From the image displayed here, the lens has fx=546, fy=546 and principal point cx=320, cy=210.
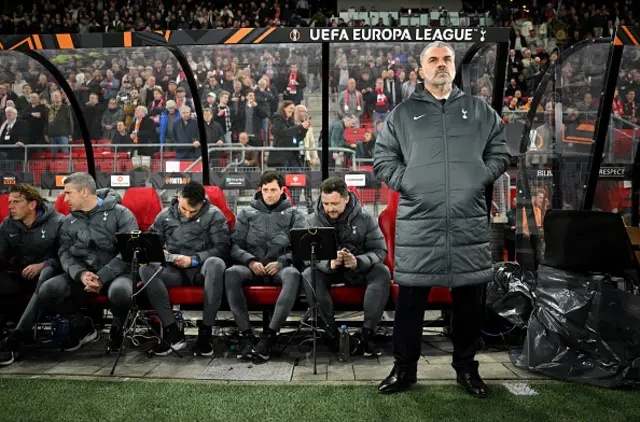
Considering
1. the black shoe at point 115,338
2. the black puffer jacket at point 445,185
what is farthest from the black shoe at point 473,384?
the black shoe at point 115,338

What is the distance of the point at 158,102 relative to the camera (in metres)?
5.41

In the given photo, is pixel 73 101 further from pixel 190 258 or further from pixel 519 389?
pixel 519 389

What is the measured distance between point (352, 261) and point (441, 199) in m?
1.14

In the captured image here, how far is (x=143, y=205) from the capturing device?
4855mm

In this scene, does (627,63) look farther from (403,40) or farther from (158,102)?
(158,102)

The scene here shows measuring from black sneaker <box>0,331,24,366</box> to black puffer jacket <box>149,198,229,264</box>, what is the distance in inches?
48.5

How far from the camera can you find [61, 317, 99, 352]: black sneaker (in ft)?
13.7

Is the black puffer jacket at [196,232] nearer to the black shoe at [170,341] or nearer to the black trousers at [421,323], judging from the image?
the black shoe at [170,341]

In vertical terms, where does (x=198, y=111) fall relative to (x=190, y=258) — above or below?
above

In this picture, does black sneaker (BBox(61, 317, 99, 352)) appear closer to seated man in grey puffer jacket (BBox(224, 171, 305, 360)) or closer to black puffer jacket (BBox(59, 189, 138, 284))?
black puffer jacket (BBox(59, 189, 138, 284))

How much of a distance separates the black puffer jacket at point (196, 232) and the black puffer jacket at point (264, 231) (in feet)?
0.35

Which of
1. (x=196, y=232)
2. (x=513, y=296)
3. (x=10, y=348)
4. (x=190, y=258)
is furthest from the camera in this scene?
(x=196, y=232)

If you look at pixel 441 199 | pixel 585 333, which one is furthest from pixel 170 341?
pixel 585 333

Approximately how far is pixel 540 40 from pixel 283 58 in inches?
475
